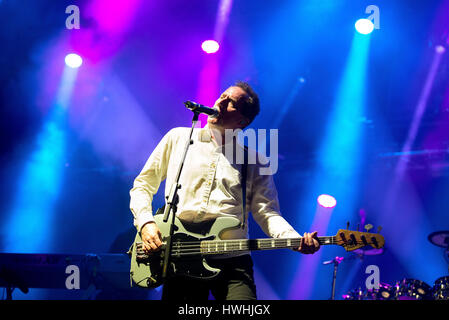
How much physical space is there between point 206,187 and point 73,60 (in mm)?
5070

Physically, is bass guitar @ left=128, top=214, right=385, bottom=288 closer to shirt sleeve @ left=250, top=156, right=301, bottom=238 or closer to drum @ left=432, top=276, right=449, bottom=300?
shirt sleeve @ left=250, top=156, right=301, bottom=238

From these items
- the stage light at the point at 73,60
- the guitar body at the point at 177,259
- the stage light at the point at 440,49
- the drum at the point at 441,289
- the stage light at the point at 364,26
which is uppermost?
the stage light at the point at 73,60

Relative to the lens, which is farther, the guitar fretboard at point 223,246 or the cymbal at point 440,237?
the cymbal at point 440,237

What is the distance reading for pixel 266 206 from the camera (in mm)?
3080

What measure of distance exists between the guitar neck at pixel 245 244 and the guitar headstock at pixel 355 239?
0.23ft

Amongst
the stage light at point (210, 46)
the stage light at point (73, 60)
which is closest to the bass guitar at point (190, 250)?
the stage light at point (210, 46)

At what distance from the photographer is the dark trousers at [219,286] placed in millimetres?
2555

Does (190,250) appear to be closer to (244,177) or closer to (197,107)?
(244,177)

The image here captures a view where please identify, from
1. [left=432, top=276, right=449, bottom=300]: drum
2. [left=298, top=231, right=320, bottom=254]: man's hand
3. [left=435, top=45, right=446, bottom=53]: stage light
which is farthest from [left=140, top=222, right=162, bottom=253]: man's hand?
[left=435, top=45, right=446, bottom=53]: stage light

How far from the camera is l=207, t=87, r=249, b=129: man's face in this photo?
3344 millimetres

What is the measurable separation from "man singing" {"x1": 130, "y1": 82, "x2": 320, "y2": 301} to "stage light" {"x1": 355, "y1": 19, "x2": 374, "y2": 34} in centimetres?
373

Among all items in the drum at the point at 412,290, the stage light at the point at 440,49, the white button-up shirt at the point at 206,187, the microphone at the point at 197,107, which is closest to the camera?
the microphone at the point at 197,107

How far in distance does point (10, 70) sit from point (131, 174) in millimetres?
2822

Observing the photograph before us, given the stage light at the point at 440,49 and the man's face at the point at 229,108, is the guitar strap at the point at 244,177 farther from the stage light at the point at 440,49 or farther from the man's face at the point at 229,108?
the stage light at the point at 440,49
